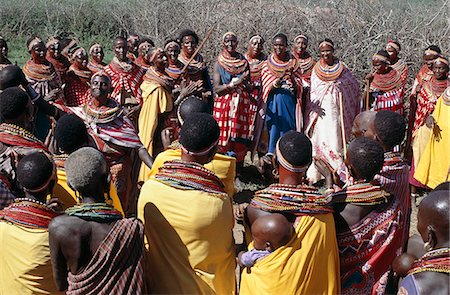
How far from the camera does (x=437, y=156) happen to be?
7.64 m

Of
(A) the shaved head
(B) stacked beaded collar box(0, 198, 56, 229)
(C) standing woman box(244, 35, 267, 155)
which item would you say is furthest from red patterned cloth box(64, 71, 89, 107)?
(A) the shaved head

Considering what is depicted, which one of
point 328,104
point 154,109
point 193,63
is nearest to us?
point 154,109

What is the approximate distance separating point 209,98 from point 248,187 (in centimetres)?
165

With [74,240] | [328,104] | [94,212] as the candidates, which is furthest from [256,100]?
[74,240]

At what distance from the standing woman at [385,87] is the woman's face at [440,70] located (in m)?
0.56

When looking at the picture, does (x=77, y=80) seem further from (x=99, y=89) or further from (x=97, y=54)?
(x=99, y=89)

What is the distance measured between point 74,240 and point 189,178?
696 mm

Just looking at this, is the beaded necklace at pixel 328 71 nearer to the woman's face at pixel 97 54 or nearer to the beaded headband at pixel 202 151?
the woman's face at pixel 97 54

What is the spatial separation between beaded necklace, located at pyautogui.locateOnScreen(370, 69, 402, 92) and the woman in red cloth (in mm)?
4086

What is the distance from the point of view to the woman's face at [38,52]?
7570mm

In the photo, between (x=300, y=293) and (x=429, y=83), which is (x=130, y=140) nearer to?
(x=300, y=293)

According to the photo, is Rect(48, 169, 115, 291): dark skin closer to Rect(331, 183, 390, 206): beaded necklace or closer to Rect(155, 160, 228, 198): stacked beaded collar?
Rect(155, 160, 228, 198): stacked beaded collar

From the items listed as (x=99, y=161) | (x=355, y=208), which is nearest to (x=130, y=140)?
(x=99, y=161)

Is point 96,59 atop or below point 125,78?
atop
